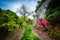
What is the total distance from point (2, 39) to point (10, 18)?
170 centimetres

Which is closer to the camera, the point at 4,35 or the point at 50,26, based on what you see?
the point at 4,35

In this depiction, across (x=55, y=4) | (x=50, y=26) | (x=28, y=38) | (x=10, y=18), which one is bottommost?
→ (x=28, y=38)

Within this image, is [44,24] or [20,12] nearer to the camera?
[44,24]

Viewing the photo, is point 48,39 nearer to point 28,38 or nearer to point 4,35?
point 28,38

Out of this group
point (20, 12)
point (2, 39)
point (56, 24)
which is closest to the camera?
point (2, 39)

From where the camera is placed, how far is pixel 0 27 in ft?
31.5

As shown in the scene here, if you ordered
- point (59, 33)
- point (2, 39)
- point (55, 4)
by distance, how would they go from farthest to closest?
1. point (55, 4)
2. point (2, 39)
3. point (59, 33)

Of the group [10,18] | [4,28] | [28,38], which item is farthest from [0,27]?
[28,38]

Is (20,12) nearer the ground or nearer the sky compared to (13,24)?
nearer the sky

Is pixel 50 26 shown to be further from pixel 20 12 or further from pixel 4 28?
pixel 20 12

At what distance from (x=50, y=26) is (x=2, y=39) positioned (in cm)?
438

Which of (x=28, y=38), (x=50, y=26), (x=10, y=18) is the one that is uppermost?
(x=10, y=18)

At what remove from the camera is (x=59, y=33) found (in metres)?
9.52

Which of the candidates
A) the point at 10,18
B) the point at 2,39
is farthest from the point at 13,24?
the point at 2,39
